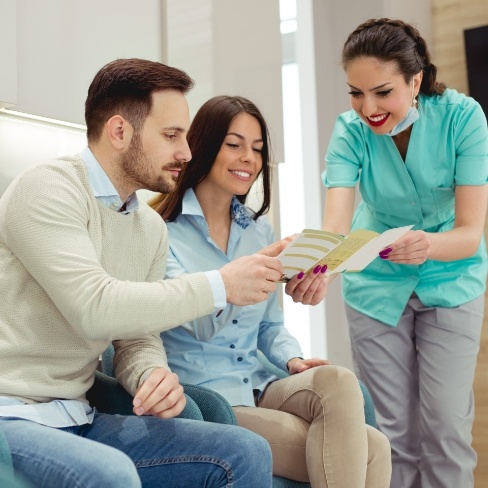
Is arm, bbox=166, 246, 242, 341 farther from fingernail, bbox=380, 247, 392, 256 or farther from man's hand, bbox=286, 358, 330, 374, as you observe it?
fingernail, bbox=380, 247, 392, 256

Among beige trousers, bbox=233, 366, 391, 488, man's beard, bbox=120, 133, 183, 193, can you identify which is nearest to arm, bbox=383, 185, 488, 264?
beige trousers, bbox=233, 366, 391, 488

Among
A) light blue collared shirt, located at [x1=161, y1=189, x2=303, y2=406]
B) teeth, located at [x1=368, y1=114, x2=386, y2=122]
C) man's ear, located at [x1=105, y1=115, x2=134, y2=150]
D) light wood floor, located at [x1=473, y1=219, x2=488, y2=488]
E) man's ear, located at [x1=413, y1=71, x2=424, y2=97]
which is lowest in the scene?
light wood floor, located at [x1=473, y1=219, x2=488, y2=488]

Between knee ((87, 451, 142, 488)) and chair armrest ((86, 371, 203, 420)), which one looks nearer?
knee ((87, 451, 142, 488))

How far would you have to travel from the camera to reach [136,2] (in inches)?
95.7

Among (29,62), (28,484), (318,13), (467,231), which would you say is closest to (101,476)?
(28,484)

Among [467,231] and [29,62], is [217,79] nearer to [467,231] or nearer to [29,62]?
[29,62]

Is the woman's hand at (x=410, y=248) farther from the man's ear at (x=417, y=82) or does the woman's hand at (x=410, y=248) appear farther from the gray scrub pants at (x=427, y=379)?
the man's ear at (x=417, y=82)

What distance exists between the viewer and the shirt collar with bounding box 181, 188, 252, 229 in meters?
2.08

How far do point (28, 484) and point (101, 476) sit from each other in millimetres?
135

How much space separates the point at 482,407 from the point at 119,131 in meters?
2.51

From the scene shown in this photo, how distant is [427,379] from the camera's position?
2.51 metres

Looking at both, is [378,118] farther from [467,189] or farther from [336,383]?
[336,383]

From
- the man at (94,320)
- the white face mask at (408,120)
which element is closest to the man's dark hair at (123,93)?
the man at (94,320)

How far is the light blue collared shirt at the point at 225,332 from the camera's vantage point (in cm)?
196
